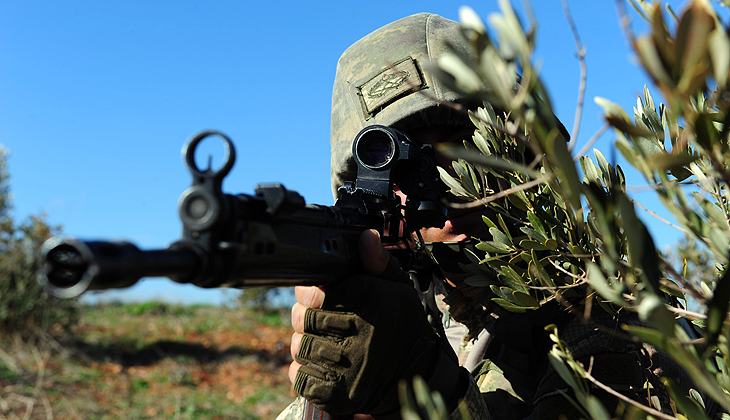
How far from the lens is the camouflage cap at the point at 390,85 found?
2953 millimetres

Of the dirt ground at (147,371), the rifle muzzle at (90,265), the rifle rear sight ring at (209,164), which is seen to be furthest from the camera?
the dirt ground at (147,371)

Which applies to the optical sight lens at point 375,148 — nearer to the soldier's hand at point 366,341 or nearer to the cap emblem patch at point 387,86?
the soldier's hand at point 366,341

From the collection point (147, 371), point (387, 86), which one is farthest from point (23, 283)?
point (387, 86)

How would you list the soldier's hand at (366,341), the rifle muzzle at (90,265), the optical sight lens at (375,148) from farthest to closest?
the optical sight lens at (375,148) < the soldier's hand at (366,341) < the rifle muzzle at (90,265)

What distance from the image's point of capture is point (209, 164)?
4.15 feet

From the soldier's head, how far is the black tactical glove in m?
1.26

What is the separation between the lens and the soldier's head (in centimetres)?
291

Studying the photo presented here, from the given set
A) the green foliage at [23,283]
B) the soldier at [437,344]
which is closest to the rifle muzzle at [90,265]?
the soldier at [437,344]

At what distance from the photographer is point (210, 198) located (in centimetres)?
123

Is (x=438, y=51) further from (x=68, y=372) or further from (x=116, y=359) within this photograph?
(x=116, y=359)

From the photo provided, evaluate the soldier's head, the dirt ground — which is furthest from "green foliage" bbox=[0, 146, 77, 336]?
the soldier's head

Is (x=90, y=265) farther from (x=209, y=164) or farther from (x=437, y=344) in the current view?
(x=437, y=344)

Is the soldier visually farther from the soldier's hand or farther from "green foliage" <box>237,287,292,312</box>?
"green foliage" <box>237,287,292,312</box>

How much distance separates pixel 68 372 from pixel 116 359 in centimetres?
145
